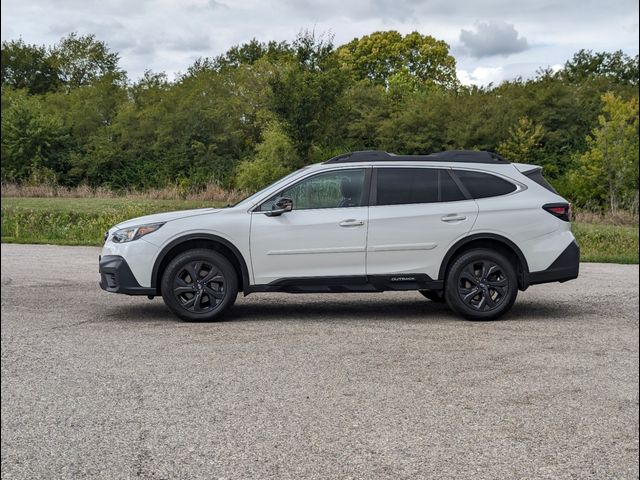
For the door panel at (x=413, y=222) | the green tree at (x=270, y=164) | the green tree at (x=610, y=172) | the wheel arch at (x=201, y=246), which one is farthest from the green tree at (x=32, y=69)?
the door panel at (x=413, y=222)

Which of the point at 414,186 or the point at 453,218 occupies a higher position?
the point at 414,186

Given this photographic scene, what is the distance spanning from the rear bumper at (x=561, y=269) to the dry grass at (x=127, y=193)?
29.1 feet

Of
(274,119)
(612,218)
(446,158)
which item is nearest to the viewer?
(446,158)

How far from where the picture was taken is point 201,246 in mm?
7996

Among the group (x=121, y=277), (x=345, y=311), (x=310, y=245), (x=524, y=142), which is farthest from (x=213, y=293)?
(x=524, y=142)

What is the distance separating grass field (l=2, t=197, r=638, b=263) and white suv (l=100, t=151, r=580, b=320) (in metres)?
5.79

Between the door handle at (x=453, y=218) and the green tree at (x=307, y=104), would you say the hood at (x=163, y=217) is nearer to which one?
the door handle at (x=453, y=218)

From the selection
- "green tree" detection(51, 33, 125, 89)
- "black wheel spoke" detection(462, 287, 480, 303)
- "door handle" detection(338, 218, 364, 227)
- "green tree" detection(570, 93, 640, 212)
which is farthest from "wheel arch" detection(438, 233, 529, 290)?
"green tree" detection(51, 33, 125, 89)

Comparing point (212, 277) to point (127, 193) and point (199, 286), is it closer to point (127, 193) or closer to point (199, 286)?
point (199, 286)

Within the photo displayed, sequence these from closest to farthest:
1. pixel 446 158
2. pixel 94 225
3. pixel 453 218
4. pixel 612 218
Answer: pixel 453 218, pixel 446 158, pixel 612 218, pixel 94 225

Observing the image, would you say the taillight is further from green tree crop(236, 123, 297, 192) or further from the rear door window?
green tree crop(236, 123, 297, 192)

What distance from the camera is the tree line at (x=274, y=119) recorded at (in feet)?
51.9

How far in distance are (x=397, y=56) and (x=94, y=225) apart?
102ft

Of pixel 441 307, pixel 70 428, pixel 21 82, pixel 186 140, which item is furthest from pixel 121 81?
pixel 70 428
